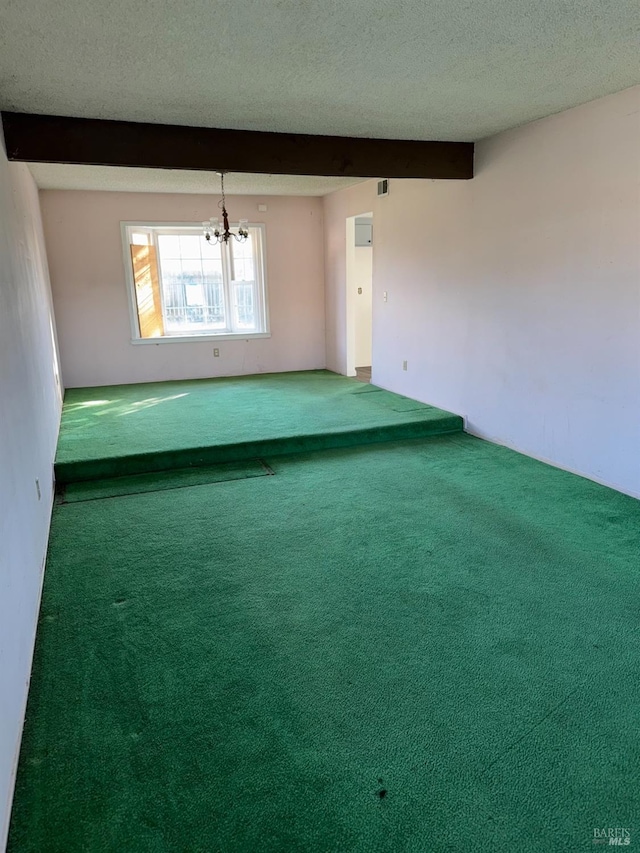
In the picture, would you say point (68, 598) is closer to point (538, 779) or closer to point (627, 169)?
point (538, 779)

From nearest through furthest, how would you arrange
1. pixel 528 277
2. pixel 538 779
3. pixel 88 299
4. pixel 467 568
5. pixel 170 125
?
pixel 538 779 → pixel 467 568 → pixel 170 125 → pixel 528 277 → pixel 88 299

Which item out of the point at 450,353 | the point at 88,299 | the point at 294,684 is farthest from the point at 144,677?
the point at 88,299

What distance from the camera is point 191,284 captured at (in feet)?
25.0

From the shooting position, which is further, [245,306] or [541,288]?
[245,306]

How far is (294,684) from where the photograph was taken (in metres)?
2.02

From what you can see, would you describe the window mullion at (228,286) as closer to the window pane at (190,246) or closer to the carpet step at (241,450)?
the window pane at (190,246)

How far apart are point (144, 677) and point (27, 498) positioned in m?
→ 1.04

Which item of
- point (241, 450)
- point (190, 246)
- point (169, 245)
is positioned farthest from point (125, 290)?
point (241, 450)

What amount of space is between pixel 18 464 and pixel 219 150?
8.37 ft

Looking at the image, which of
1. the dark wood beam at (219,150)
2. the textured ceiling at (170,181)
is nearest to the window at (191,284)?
the textured ceiling at (170,181)

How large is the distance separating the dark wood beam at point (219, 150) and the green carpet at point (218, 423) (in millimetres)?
2047

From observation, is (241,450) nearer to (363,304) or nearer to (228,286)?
(228,286)

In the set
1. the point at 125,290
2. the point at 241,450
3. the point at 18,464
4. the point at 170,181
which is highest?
the point at 170,181

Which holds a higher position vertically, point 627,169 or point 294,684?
point 627,169
